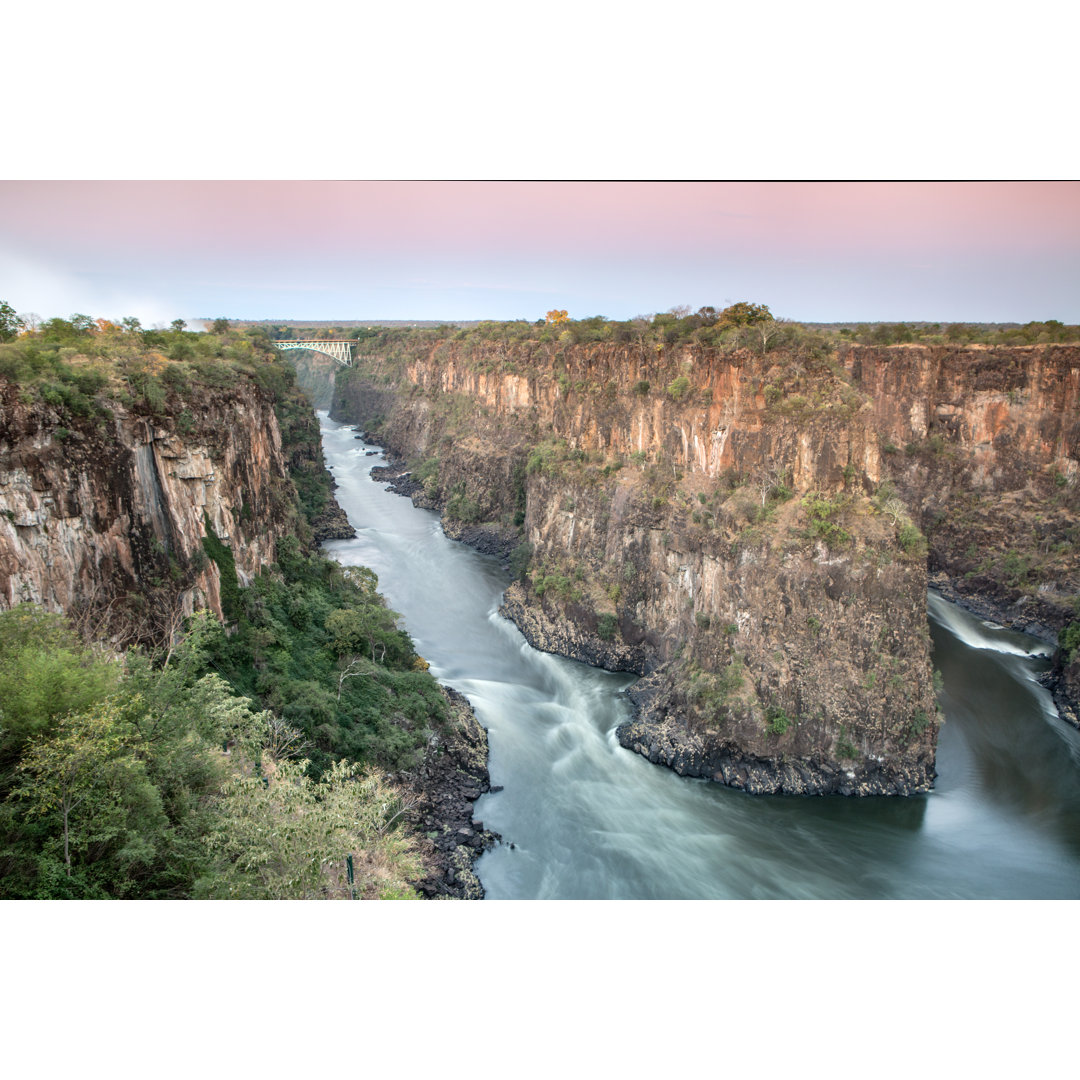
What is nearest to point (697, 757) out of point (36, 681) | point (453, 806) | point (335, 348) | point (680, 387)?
point (453, 806)

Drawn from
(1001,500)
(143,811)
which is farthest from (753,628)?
(1001,500)

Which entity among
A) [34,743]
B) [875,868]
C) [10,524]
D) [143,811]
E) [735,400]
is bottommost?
[875,868]

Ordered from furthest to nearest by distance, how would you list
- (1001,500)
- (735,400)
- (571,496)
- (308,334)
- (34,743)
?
(308,334), (1001,500), (571,496), (735,400), (34,743)

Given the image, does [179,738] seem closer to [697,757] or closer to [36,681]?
[36,681]

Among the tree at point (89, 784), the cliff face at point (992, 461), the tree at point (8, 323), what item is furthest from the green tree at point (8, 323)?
the cliff face at point (992, 461)

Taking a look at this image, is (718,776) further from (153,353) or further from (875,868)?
(153,353)

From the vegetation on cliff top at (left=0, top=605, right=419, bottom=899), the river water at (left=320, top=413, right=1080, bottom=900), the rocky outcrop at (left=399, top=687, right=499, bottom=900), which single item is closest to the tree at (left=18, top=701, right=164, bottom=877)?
the vegetation on cliff top at (left=0, top=605, right=419, bottom=899)
